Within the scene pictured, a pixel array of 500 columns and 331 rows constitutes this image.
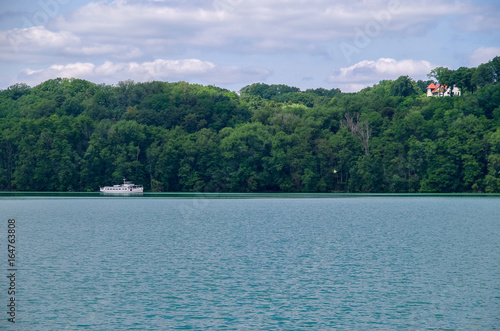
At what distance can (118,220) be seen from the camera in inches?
2516

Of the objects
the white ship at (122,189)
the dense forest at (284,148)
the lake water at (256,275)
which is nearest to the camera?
the lake water at (256,275)

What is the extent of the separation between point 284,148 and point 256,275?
9787 cm

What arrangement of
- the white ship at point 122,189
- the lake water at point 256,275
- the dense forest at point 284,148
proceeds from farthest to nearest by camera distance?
the white ship at point 122,189 < the dense forest at point 284,148 < the lake water at point 256,275

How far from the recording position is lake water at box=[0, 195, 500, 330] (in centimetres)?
2359

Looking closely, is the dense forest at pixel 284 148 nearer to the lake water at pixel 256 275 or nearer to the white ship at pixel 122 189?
the white ship at pixel 122 189

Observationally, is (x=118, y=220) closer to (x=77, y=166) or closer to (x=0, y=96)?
(x=77, y=166)

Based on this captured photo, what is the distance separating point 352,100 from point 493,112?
1151 inches

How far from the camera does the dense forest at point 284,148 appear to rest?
118m

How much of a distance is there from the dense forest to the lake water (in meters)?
59.9

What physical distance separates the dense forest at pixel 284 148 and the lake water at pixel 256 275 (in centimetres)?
5995

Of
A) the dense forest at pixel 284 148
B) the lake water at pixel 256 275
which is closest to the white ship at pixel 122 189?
the dense forest at pixel 284 148

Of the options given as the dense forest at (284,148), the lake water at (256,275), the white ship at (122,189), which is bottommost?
the lake water at (256,275)

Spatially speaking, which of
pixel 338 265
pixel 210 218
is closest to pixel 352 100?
pixel 210 218

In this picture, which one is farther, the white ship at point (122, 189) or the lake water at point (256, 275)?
the white ship at point (122, 189)
